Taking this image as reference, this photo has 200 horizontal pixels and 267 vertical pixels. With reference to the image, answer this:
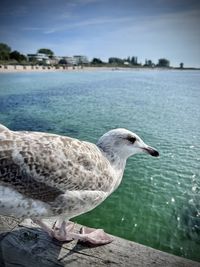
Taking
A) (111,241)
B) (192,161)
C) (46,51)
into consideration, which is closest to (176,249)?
(111,241)

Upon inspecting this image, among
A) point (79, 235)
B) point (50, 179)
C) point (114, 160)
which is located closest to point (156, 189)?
point (114, 160)

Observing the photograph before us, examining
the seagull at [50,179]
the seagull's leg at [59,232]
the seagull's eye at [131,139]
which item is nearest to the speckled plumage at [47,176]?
the seagull at [50,179]

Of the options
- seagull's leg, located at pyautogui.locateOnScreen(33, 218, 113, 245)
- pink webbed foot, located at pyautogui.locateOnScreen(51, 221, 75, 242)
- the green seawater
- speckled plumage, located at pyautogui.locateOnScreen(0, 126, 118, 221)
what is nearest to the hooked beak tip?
speckled plumage, located at pyautogui.locateOnScreen(0, 126, 118, 221)

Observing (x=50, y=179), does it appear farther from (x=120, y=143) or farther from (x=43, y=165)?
(x=120, y=143)

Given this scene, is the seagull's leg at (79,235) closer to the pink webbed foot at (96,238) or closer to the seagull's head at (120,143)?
the pink webbed foot at (96,238)

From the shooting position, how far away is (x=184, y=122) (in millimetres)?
17031

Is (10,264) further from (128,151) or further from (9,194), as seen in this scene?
(128,151)

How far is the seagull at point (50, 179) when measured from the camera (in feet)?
9.26

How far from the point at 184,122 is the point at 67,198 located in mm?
15012

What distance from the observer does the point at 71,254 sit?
2.67 metres

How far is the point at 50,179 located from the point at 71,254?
0.75 m

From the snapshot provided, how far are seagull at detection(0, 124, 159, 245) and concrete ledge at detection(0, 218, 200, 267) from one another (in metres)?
0.10

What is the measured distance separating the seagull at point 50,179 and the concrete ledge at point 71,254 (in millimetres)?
102

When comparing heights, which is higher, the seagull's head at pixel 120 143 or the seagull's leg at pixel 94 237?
the seagull's head at pixel 120 143
